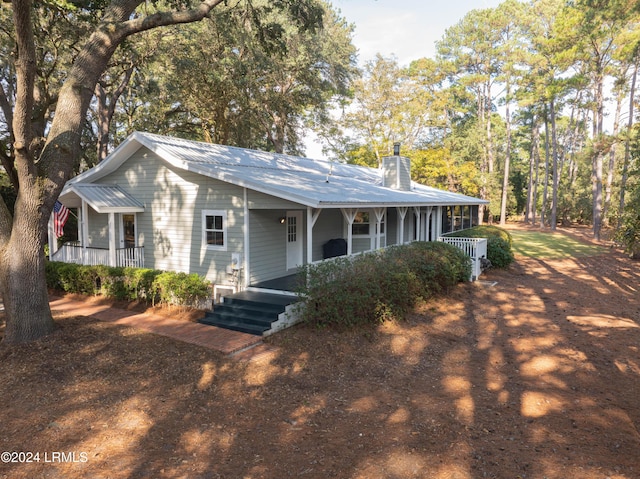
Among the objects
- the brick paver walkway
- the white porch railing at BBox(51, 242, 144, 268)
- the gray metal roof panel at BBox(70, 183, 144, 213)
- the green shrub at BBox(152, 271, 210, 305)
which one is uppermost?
the gray metal roof panel at BBox(70, 183, 144, 213)

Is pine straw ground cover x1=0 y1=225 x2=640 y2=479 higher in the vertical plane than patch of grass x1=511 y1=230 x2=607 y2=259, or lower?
lower

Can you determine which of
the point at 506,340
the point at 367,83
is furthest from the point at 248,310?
the point at 367,83

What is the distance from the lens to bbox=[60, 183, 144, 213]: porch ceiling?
11.6 metres

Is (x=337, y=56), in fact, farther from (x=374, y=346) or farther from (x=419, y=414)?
(x=419, y=414)

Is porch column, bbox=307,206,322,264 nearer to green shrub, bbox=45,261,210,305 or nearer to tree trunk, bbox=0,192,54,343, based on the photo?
green shrub, bbox=45,261,210,305

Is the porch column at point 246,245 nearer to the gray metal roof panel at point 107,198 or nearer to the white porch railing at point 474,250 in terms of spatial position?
the gray metal roof panel at point 107,198

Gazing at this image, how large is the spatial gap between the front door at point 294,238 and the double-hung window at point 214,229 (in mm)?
2033

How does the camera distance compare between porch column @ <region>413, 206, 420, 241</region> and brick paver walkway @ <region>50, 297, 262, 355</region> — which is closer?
brick paver walkway @ <region>50, 297, 262, 355</region>

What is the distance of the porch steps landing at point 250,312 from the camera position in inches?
342

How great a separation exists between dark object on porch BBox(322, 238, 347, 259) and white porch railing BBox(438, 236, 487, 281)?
4.34 m

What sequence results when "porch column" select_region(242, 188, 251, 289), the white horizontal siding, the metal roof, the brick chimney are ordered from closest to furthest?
the metal roof < "porch column" select_region(242, 188, 251, 289) < the white horizontal siding < the brick chimney

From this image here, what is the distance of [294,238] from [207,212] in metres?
2.79

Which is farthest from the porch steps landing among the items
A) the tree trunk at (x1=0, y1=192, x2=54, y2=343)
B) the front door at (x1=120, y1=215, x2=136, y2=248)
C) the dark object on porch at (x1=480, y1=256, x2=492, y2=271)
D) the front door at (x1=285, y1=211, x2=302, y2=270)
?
the dark object on porch at (x1=480, y1=256, x2=492, y2=271)

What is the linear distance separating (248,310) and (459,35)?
135 ft
